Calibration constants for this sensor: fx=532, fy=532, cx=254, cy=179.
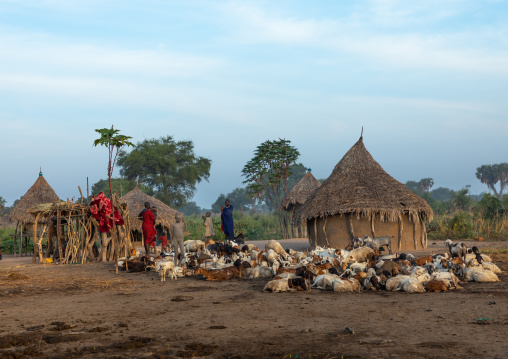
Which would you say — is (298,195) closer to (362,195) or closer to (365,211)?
(362,195)

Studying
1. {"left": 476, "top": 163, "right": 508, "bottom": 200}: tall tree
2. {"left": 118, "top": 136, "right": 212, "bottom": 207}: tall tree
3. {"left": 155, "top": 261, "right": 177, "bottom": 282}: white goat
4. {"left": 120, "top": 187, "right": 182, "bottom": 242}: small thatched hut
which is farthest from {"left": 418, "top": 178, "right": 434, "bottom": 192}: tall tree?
{"left": 155, "top": 261, "right": 177, "bottom": 282}: white goat

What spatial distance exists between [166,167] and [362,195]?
29.0 m

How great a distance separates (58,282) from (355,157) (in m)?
11.9

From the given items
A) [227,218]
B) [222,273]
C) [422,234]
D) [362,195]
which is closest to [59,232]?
[227,218]

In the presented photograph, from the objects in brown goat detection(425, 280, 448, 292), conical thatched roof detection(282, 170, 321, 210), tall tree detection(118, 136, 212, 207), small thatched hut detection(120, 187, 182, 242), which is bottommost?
brown goat detection(425, 280, 448, 292)

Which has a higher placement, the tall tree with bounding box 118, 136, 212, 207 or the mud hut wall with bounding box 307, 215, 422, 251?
the tall tree with bounding box 118, 136, 212, 207

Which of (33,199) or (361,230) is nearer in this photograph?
(361,230)

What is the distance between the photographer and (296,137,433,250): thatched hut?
17906 mm

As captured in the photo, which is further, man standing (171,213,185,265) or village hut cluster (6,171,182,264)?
village hut cluster (6,171,182,264)

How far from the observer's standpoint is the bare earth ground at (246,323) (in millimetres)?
5523

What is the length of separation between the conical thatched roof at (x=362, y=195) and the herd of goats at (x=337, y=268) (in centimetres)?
310

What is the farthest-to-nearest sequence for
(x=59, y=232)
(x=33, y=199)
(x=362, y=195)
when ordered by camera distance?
1. (x=33, y=199)
2. (x=362, y=195)
3. (x=59, y=232)

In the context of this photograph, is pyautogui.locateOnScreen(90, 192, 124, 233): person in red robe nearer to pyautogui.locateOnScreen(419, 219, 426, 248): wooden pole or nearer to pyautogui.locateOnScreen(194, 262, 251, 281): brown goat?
pyautogui.locateOnScreen(194, 262, 251, 281): brown goat

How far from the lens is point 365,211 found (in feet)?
58.2
